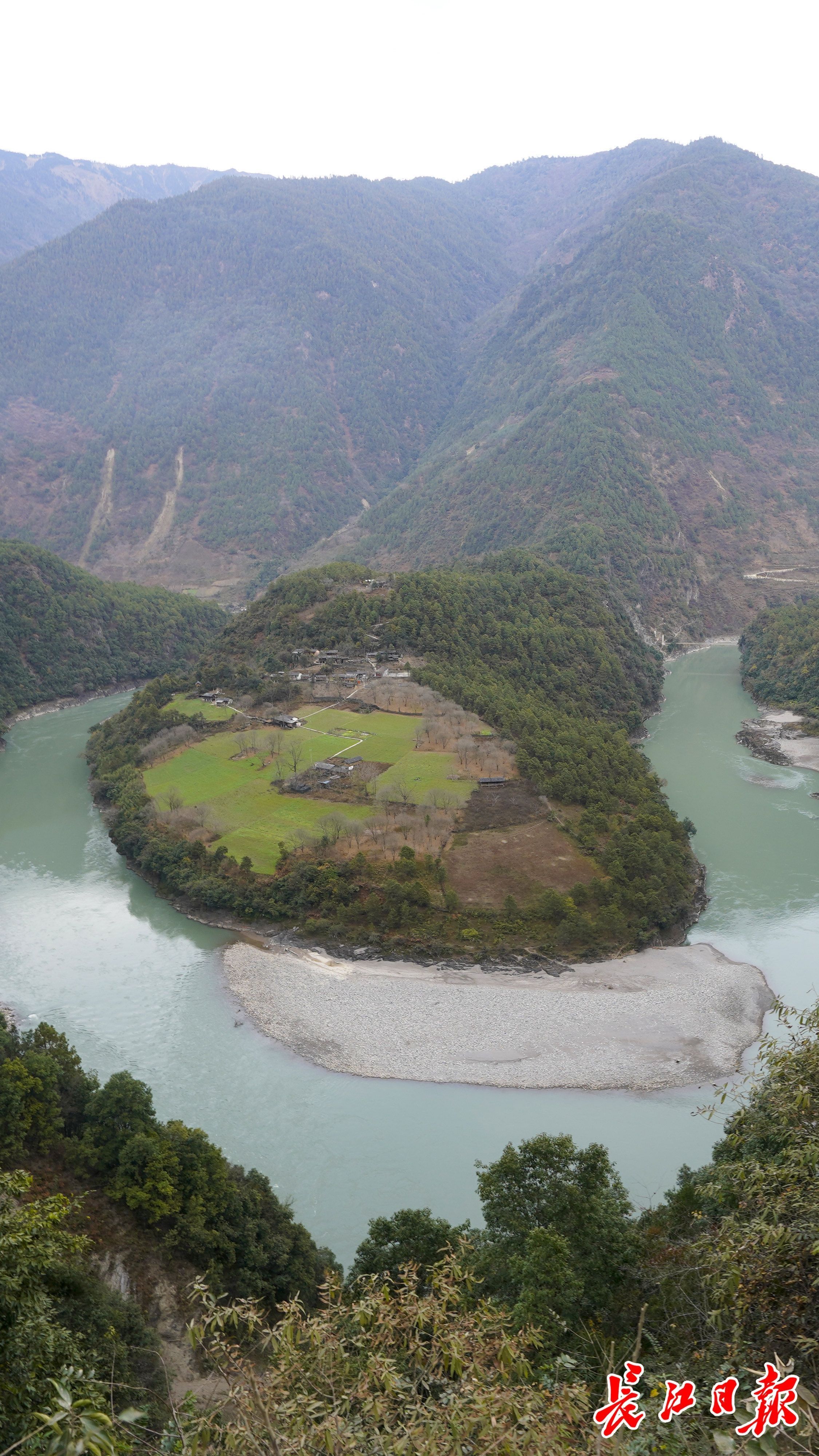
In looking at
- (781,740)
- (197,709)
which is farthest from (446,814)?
(781,740)

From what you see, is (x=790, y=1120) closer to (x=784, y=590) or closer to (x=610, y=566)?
(x=610, y=566)

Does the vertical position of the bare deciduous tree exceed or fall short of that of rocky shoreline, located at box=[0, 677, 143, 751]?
it exceeds it

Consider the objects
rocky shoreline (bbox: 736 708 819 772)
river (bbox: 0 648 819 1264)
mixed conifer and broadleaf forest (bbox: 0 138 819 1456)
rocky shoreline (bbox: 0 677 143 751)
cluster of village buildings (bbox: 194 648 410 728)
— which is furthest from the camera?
rocky shoreline (bbox: 0 677 143 751)

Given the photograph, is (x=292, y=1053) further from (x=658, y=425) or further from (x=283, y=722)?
(x=658, y=425)

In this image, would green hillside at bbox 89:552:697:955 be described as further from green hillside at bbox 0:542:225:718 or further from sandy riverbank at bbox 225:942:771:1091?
green hillside at bbox 0:542:225:718

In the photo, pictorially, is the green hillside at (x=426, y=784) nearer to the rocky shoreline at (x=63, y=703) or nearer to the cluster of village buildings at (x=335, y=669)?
the cluster of village buildings at (x=335, y=669)

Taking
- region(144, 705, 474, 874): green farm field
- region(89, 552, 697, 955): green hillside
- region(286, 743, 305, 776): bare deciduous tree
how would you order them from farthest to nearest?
region(286, 743, 305, 776): bare deciduous tree, region(144, 705, 474, 874): green farm field, region(89, 552, 697, 955): green hillside

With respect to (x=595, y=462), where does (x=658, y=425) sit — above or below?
above

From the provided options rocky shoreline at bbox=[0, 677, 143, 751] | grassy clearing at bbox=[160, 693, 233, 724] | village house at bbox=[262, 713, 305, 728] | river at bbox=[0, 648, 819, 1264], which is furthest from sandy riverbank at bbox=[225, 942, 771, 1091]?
rocky shoreline at bbox=[0, 677, 143, 751]
